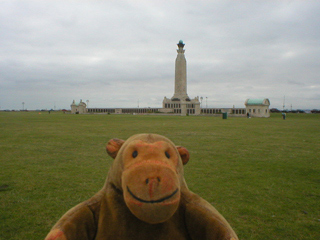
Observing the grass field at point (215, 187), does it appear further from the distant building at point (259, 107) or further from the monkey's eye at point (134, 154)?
the distant building at point (259, 107)

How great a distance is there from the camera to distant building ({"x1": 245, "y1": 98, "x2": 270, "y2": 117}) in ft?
178

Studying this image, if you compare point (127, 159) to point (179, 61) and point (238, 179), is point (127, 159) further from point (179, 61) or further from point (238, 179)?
point (179, 61)

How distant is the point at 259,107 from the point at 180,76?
81.5 ft

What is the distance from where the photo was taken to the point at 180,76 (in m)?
71.1

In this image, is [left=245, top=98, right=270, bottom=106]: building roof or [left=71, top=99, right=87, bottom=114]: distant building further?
[left=71, top=99, right=87, bottom=114]: distant building

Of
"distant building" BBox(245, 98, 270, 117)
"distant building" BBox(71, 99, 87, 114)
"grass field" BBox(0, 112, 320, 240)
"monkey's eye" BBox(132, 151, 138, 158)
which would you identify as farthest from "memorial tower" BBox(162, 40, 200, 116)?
"monkey's eye" BBox(132, 151, 138, 158)

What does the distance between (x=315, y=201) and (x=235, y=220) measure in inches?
78.5

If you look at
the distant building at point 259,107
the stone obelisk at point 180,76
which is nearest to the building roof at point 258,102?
the distant building at point 259,107

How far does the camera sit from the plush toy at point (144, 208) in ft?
5.73

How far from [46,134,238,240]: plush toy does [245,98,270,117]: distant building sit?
56412mm

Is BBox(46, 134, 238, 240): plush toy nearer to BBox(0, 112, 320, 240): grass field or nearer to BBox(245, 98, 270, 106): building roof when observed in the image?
BBox(0, 112, 320, 240): grass field

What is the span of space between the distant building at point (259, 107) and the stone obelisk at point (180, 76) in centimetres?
2083

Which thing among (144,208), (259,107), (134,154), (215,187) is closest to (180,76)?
(259,107)

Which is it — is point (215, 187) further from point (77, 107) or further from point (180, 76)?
point (77, 107)
